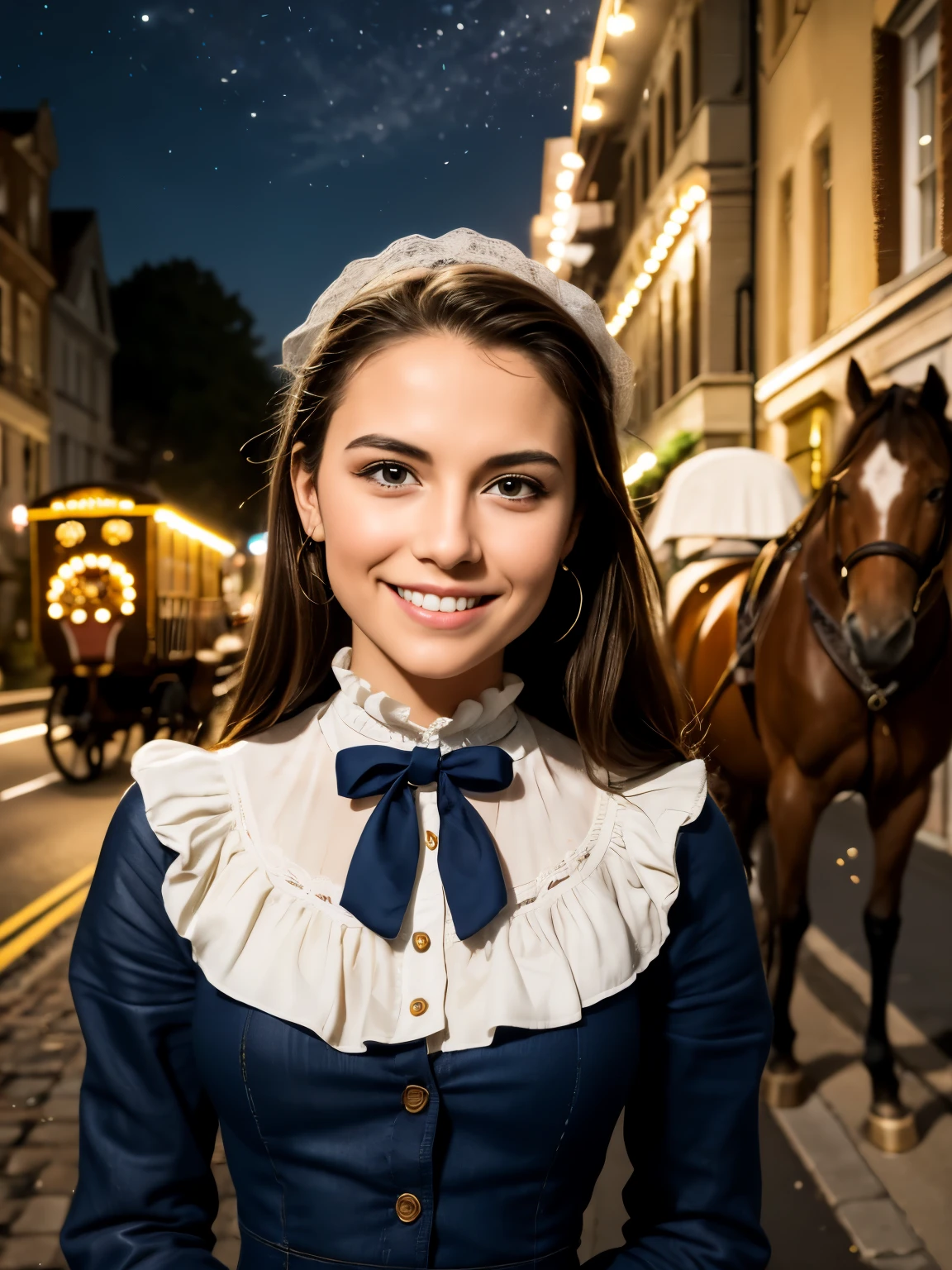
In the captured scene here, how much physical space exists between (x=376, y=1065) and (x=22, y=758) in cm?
232

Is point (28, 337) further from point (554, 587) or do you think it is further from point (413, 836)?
point (413, 836)

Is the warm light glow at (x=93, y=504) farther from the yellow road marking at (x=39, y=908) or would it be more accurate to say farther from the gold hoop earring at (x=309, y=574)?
the gold hoop earring at (x=309, y=574)

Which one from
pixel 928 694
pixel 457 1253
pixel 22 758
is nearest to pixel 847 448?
pixel 928 694

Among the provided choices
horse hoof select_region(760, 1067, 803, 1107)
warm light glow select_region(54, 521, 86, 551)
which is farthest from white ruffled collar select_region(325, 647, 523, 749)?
horse hoof select_region(760, 1067, 803, 1107)

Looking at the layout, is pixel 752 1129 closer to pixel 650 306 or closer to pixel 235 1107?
pixel 235 1107

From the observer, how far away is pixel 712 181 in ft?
10.0

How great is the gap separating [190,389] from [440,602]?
5.04 ft

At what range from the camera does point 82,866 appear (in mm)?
2748

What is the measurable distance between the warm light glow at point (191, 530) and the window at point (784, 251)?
1.93 m

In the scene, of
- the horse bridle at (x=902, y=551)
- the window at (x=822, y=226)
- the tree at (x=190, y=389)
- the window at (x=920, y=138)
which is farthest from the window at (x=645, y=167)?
the tree at (x=190, y=389)

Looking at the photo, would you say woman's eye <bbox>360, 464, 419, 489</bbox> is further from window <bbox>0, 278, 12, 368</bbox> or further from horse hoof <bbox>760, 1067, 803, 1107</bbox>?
horse hoof <bbox>760, 1067, 803, 1107</bbox>

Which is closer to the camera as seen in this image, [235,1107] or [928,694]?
[235,1107]

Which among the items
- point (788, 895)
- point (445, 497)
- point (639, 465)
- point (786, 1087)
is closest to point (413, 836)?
point (445, 497)

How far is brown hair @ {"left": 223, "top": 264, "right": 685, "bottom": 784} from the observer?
1.07 meters
